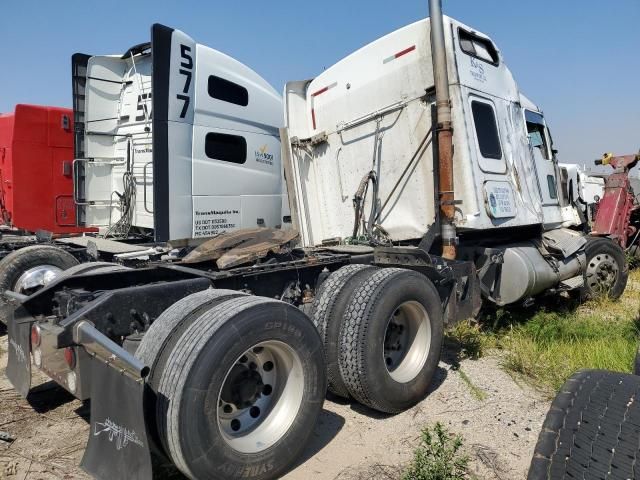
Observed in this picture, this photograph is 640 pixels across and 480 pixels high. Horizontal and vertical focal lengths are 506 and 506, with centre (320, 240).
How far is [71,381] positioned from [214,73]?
5378 millimetres

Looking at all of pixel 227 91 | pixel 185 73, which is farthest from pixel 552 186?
pixel 185 73

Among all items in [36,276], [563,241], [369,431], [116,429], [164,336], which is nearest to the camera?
[116,429]

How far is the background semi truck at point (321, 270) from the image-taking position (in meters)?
2.55

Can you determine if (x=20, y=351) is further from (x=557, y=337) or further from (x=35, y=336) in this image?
(x=557, y=337)

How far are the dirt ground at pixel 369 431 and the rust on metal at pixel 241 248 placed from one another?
132cm

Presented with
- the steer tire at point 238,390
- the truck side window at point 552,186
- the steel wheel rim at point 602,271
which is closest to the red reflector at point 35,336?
the steer tire at point 238,390

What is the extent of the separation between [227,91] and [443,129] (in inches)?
148

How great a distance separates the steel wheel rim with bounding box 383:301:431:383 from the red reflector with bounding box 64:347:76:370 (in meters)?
2.16

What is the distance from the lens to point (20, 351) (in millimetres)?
3215

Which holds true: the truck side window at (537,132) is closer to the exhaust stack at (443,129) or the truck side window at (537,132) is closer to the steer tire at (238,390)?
the exhaust stack at (443,129)

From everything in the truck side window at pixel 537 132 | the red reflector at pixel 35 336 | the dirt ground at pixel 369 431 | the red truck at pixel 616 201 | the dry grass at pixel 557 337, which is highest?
the truck side window at pixel 537 132

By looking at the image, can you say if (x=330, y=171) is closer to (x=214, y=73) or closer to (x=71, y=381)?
(x=214, y=73)

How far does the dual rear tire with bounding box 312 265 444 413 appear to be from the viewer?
3520mm

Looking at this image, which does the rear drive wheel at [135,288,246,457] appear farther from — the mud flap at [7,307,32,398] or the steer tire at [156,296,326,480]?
the mud flap at [7,307,32,398]
